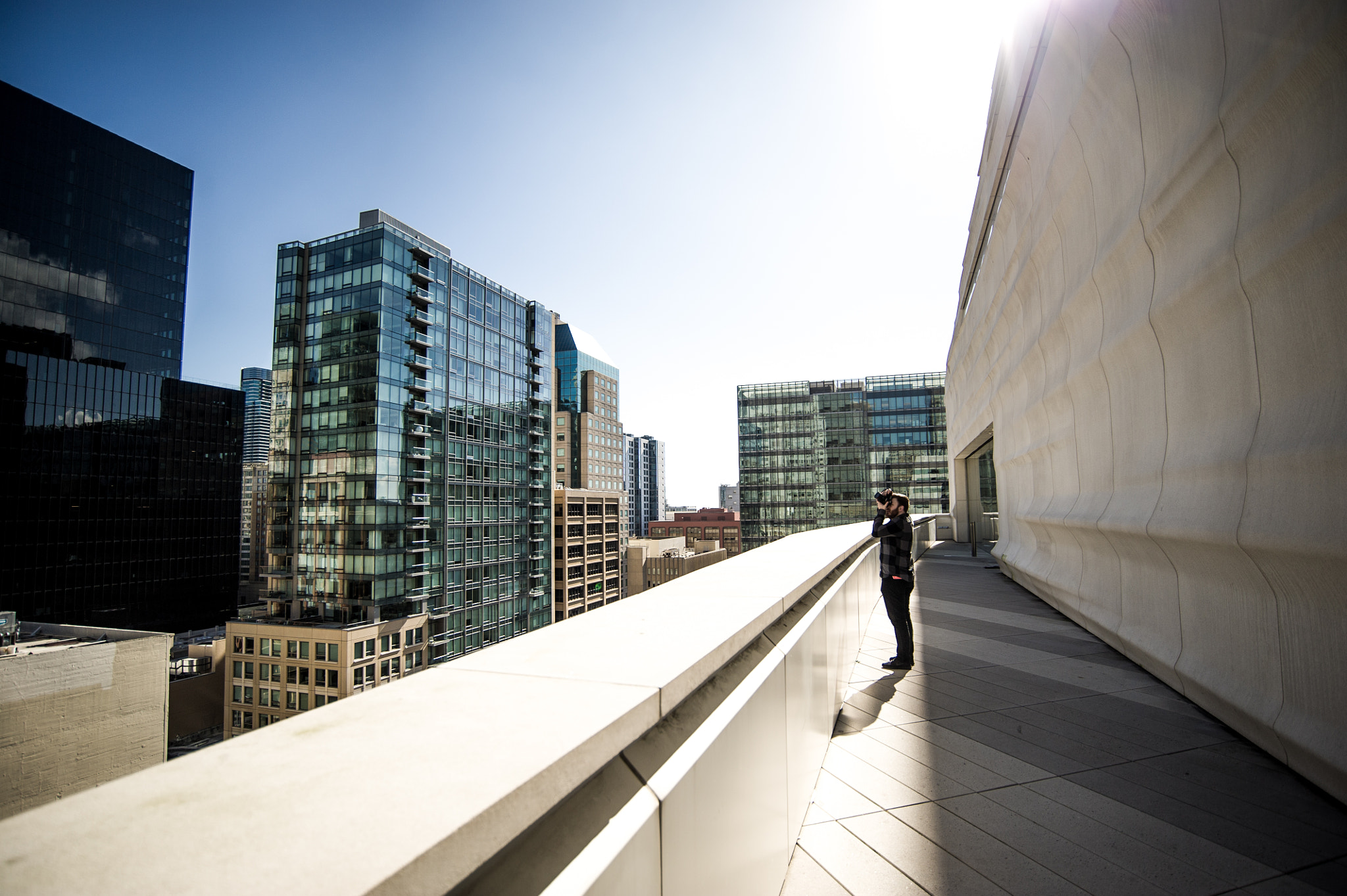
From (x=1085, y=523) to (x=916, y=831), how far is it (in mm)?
5252

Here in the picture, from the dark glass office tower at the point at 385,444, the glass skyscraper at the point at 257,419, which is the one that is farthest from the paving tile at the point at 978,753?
the glass skyscraper at the point at 257,419

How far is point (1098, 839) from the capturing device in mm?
2568

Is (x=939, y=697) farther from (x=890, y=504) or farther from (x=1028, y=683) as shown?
(x=890, y=504)

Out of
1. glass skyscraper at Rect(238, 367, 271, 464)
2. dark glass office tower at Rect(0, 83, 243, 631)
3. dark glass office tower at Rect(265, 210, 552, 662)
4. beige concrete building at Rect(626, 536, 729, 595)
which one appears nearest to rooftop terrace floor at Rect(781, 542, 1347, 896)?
dark glass office tower at Rect(265, 210, 552, 662)

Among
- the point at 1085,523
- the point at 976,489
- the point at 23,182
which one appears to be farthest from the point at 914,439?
the point at 23,182

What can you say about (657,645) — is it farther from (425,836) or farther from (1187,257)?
(1187,257)

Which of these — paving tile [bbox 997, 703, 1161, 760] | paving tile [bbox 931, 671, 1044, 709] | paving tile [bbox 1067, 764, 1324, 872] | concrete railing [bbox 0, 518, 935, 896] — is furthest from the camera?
paving tile [bbox 931, 671, 1044, 709]

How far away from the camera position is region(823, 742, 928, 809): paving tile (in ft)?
9.80

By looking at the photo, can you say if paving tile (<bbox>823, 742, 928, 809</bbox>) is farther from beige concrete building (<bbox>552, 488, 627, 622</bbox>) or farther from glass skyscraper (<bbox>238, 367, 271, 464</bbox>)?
glass skyscraper (<bbox>238, 367, 271, 464</bbox>)

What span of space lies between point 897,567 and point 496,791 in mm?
5427

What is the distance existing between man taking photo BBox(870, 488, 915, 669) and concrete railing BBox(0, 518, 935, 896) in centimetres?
353

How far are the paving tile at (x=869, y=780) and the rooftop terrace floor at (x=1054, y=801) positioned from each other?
0.04 ft

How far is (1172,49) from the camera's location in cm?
425

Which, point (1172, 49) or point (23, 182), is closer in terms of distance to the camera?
point (1172, 49)
